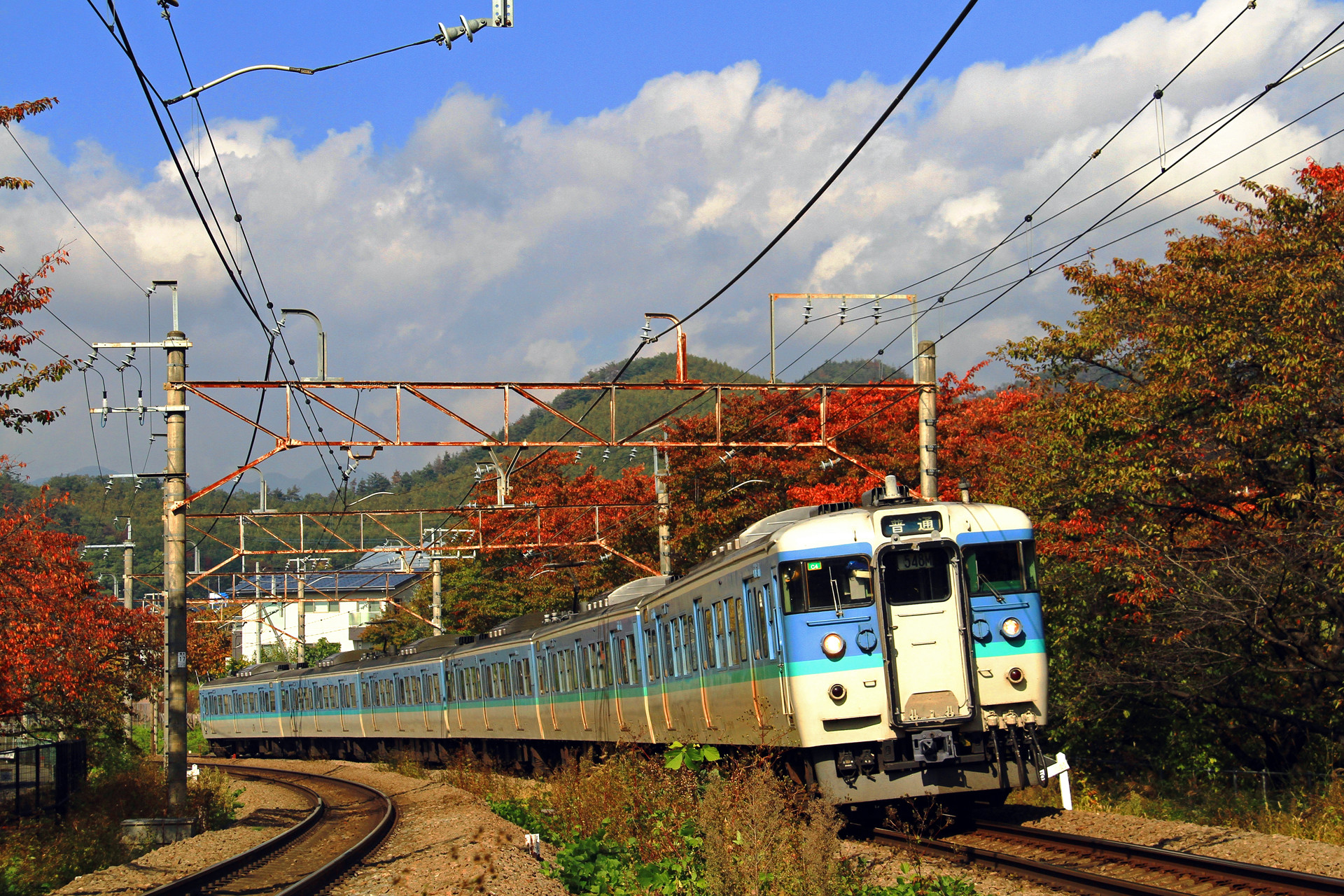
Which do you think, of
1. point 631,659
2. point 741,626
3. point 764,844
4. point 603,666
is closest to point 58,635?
point 603,666

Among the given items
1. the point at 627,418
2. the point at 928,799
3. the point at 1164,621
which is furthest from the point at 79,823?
the point at 627,418

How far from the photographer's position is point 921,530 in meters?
11.8

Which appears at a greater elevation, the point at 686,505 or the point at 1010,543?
the point at 686,505

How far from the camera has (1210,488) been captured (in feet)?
56.8

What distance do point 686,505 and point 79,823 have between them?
1505 cm

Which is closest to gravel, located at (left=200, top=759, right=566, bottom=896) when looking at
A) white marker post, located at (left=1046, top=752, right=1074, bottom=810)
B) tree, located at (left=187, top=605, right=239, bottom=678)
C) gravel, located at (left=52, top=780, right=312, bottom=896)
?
gravel, located at (left=52, top=780, right=312, bottom=896)

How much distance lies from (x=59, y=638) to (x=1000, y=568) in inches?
650

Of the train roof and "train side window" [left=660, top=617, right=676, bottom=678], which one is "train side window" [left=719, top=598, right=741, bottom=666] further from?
"train side window" [left=660, top=617, right=676, bottom=678]

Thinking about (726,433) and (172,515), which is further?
(726,433)

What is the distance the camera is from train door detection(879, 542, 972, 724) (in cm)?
1131

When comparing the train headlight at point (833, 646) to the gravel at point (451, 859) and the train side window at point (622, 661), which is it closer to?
the gravel at point (451, 859)

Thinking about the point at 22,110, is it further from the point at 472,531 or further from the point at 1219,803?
the point at 472,531

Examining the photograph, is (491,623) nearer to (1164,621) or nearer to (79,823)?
(79,823)

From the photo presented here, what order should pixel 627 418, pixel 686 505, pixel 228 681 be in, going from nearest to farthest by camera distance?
pixel 686 505, pixel 228 681, pixel 627 418
